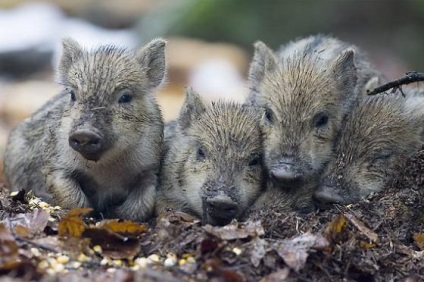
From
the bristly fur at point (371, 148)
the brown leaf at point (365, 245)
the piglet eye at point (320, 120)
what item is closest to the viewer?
the brown leaf at point (365, 245)

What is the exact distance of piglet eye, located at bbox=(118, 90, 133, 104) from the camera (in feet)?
27.7

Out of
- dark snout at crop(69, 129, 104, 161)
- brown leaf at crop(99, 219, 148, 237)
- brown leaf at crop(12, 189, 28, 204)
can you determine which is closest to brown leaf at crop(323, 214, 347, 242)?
brown leaf at crop(99, 219, 148, 237)

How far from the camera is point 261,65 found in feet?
31.7

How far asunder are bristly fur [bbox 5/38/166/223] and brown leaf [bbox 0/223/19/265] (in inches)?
57.8

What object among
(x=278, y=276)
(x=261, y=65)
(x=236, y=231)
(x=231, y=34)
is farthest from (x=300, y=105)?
(x=231, y=34)

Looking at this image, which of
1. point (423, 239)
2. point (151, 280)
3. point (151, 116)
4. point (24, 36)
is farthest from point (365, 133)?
point (24, 36)

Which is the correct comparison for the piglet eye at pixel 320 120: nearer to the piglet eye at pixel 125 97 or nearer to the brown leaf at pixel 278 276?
the piglet eye at pixel 125 97

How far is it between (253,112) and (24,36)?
1716 centimetres

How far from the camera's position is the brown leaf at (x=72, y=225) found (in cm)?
714

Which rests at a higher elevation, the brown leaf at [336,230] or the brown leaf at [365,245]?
the brown leaf at [336,230]

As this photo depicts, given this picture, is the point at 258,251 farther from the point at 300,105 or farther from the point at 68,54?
the point at 68,54

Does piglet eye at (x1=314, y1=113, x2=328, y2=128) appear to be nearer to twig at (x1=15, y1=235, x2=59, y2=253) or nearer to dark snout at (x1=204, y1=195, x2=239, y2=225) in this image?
dark snout at (x1=204, y1=195, x2=239, y2=225)

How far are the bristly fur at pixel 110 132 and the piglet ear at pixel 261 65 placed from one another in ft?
3.41

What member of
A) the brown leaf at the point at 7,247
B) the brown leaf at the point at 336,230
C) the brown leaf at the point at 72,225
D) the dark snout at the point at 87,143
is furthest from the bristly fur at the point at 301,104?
the brown leaf at the point at 7,247
